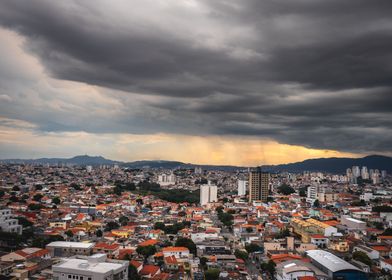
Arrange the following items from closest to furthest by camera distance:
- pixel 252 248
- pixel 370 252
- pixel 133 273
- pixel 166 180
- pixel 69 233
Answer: pixel 133 273 < pixel 370 252 < pixel 252 248 < pixel 69 233 < pixel 166 180

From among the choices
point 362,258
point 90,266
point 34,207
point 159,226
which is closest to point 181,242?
point 159,226

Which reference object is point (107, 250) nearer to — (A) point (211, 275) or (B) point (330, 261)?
(A) point (211, 275)

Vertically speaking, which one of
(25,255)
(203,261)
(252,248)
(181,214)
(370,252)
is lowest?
(252,248)

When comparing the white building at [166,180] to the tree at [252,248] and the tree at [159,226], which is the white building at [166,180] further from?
the tree at [252,248]

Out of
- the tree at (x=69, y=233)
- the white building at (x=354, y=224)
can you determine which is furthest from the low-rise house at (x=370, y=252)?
the tree at (x=69, y=233)

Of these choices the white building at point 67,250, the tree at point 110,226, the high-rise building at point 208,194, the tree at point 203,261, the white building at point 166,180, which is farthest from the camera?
the white building at point 166,180

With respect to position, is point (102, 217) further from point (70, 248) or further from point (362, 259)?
point (362, 259)

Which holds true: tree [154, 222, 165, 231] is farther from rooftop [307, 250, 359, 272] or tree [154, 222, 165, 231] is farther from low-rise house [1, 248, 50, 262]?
rooftop [307, 250, 359, 272]
